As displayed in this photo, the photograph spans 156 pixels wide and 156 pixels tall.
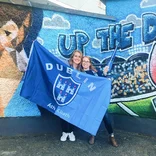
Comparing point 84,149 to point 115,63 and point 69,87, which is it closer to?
point 69,87

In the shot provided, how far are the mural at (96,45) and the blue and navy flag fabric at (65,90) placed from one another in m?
0.35

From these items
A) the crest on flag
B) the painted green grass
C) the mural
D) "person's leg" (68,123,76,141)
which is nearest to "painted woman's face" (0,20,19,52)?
the mural

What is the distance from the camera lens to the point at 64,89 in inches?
179

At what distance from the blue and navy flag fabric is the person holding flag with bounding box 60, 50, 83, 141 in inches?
7.6

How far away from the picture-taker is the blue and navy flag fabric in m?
4.33

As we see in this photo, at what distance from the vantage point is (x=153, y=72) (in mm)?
4883

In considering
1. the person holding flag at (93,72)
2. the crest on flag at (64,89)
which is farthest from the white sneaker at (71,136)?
the crest on flag at (64,89)

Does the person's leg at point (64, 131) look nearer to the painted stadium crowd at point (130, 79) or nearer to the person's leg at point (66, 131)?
the person's leg at point (66, 131)

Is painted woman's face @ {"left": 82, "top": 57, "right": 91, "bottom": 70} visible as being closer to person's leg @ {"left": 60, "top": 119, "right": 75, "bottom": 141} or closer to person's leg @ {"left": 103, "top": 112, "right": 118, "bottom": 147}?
person's leg @ {"left": 103, "top": 112, "right": 118, "bottom": 147}

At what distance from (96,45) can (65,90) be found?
45.4 inches

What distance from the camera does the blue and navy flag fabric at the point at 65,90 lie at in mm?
4328

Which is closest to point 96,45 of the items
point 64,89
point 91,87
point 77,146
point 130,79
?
point 130,79

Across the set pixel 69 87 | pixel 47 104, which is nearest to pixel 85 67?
pixel 69 87

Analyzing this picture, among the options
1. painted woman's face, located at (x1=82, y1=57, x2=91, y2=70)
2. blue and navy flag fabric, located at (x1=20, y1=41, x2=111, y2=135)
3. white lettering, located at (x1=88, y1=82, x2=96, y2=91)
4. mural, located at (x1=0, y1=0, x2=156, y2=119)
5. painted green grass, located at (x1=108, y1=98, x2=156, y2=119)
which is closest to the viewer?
blue and navy flag fabric, located at (x1=20, y1=41, x2=111, y2=135)
